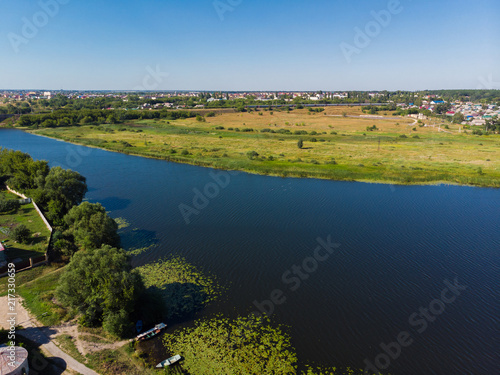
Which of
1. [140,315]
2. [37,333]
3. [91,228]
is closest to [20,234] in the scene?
[91,228]

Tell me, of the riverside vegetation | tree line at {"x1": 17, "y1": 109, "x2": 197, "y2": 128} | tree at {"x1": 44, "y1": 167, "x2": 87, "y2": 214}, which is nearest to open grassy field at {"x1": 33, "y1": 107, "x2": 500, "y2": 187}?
tree line at {"x1": 17, "y1": 109, "x2": 197, "y2": 128}

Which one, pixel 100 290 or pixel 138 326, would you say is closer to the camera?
pixel 100 290

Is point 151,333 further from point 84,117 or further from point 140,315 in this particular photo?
point 84,117

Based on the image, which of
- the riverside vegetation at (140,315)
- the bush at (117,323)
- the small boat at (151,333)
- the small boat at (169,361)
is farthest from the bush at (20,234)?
the small boat at (169,361)

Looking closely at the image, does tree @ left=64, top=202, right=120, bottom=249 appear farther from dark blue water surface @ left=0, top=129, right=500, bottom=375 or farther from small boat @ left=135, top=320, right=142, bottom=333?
small boat @ left=135, top=320, right=142, bottom=333

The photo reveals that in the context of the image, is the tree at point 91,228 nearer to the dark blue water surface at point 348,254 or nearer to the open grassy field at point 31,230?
the open grassy field at point 31,230

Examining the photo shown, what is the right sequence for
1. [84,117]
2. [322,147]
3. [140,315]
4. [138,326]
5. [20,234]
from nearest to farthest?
1. [138,326]
2. [140,315]
3. [20,234]
4. [322,147]
5. [84,117]
